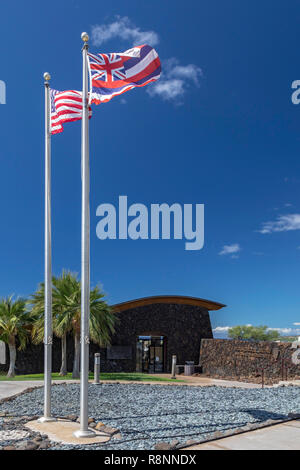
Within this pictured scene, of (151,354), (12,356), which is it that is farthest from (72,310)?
(151,354)

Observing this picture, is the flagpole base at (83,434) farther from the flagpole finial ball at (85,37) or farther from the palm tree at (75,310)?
the palm tree at (75,310)

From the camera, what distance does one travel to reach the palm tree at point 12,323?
2369cm

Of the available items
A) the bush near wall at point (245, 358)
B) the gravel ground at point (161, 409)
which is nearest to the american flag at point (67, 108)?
the gravel ground at point (161, 409)

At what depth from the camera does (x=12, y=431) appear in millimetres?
8844

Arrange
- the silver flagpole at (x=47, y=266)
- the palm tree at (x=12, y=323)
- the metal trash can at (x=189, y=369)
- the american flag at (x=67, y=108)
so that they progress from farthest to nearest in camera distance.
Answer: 1. the metal trash can at (x=189, y=369)
2. the palm tree at (x=12, y=323)
3. the american flag at (x=67, y=108)
4. the silver flagpole at (x=47, y=266)

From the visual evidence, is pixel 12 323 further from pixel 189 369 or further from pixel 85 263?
pixel 85 263

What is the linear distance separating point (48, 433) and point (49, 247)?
3.92 meters

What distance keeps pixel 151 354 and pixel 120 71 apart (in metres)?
24.8

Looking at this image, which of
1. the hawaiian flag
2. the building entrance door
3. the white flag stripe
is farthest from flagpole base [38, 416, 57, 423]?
the building entrance door

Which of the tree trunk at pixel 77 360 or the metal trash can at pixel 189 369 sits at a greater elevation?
the tree trunk at pixel 77 360

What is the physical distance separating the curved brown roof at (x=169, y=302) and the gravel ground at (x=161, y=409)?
13533mm

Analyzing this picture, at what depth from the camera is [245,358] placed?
25.4 m
